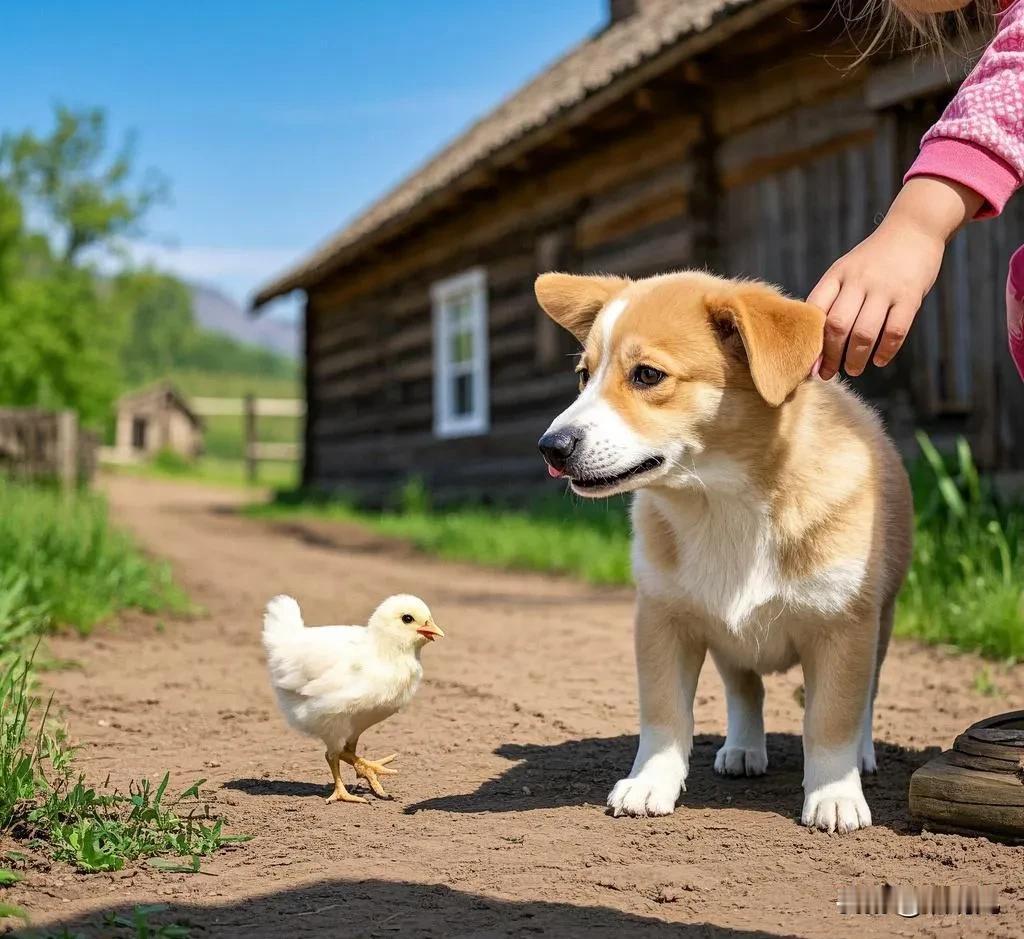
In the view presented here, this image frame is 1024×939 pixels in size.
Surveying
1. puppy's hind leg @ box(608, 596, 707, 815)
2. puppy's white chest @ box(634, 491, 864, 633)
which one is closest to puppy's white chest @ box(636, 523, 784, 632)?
puppy's white chest @ box(634, 491, 864, 633)

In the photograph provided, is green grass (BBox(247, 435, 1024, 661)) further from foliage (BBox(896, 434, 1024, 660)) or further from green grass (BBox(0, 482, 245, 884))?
green grass (BBox(0, 482, 245, 884))

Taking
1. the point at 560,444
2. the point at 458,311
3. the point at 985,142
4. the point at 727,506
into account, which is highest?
the point at 458,311

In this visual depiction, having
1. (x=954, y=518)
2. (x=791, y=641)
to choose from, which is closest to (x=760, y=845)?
(x=791, y=641)

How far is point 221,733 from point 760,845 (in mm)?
1814

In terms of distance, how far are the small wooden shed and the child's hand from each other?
1660 inches

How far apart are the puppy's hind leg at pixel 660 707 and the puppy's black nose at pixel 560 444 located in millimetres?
527

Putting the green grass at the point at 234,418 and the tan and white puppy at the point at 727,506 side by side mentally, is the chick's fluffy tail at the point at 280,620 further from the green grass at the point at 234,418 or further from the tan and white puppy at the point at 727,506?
the green grass at the point at 234,418

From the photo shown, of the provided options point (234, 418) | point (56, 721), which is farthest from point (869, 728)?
point (234, 418)

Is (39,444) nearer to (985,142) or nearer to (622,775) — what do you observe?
(622,775)

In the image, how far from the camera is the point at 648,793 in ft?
9.25

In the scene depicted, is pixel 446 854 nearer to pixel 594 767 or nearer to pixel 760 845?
pixel 760 845

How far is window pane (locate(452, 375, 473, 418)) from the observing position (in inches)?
548

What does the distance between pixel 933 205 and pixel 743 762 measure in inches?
70.1

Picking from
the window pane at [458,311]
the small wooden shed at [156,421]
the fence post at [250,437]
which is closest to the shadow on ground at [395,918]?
the window pane at [458,311]
